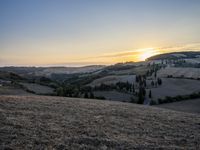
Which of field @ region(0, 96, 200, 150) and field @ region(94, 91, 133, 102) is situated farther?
field @ region(94, 91, 133, 102)

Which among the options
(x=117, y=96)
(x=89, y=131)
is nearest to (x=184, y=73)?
(x=117, y=96)

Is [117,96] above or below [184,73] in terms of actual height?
below

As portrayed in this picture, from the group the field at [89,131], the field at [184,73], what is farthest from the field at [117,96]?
the field at [184,73]

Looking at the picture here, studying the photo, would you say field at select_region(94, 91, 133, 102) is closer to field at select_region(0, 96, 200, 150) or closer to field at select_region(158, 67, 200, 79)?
field at select_region(0, 96, 200, 150)

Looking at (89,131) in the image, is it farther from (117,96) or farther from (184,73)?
(184,73)

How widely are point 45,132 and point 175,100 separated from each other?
53041 mm

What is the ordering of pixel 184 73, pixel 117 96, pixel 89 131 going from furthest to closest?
pixel 184 73
pixel 117 96
pixel 89 131

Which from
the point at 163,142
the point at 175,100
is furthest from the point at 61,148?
the point at 175,100

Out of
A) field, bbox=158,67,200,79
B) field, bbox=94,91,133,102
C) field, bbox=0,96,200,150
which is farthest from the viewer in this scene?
field, bbox=158,67,200,79

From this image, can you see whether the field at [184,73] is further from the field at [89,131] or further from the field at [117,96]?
the field at [89,131]

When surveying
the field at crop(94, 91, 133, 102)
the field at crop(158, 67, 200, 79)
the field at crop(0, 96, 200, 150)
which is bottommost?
the field at crop(94, 91, 133, 102)

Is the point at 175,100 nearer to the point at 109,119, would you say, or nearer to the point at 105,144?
the point at 109,119

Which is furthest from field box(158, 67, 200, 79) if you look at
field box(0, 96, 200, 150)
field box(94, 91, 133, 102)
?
field box(0, 96, 200, 150)

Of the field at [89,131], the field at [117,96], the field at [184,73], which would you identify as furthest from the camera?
the field at [184,73]
